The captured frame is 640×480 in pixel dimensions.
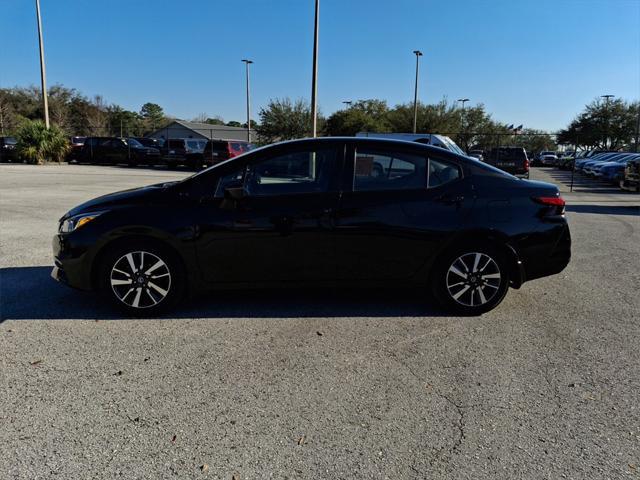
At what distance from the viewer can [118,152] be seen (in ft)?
107

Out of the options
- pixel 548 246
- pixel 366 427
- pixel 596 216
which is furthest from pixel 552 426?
pixel 596 216

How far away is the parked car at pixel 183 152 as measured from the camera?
2961cm

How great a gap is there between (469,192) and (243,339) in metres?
2.44

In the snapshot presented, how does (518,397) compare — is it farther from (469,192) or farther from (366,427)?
(469,192)

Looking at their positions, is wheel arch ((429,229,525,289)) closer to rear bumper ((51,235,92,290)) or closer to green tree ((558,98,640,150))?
rear bumper ((51,235,92,290))

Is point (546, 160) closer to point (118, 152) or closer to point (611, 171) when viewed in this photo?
point (611, 171)

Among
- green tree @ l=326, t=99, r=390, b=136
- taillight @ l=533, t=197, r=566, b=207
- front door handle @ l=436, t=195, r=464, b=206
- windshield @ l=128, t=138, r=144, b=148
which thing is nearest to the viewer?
front door handle @ l=436, t=195, r=464, b=206

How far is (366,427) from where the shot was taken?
2986 mm

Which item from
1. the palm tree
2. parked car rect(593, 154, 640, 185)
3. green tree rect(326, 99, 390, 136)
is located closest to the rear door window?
parked car rect(593, 154, 640, 185)

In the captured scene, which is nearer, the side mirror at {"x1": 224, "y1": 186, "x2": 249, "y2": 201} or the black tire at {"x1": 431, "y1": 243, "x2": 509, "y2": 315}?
the side mirror at {"x1": 224, "y1": 186, "x2": 249, "y2": 201}

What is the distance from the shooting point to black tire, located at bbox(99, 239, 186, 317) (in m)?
4.61

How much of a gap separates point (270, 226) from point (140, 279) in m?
1.26

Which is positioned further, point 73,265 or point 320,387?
point 73,265

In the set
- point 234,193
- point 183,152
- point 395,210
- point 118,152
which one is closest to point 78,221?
point 234,193
